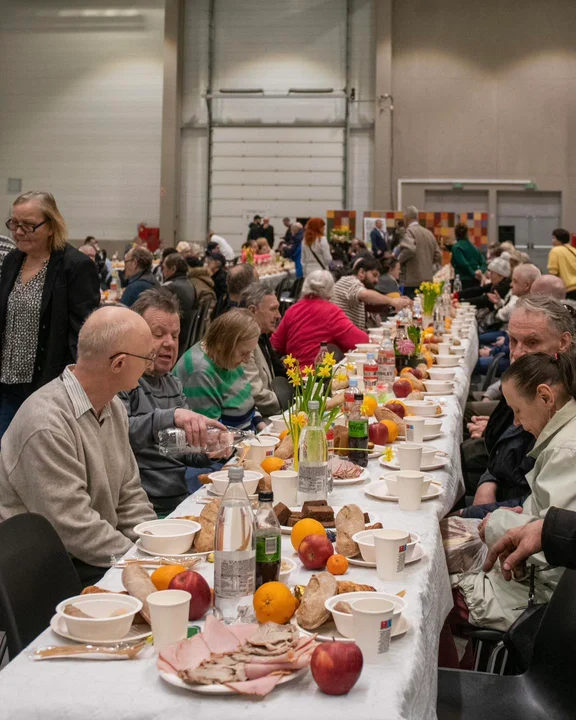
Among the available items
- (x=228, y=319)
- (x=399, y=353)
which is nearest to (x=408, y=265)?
(x=399, y=353)

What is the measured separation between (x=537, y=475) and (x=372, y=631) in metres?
1.08

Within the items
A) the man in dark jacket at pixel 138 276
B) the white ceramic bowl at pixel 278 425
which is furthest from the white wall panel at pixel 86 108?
the white ceramic bowl at pixel 278 425

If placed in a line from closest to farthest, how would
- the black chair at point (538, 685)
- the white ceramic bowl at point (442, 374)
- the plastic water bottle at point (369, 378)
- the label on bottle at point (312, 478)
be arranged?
1. the black chair at point (538, 685)
2. the label on bottle at point (312, 478)
3. the plastic water bottle at point (369, 378)
4. the white ceramic bowl at point (442, 374)

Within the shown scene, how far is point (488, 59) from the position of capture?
1833 centimetres

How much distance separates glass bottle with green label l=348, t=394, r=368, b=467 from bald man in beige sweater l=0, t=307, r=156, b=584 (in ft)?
2.50

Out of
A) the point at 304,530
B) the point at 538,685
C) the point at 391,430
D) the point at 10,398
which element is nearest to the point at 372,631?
the point at 304,530

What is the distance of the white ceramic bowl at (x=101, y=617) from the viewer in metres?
1.53

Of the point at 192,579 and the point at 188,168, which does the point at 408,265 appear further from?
the point at 192,579

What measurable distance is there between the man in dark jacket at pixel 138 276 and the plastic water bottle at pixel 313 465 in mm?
4999

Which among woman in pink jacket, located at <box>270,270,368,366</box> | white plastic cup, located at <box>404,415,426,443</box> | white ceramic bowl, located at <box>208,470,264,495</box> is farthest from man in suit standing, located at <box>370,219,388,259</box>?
white ceramic bowl, located at <box>208,470,264,495</box>

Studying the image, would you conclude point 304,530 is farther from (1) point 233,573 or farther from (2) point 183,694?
(2) point 183,694

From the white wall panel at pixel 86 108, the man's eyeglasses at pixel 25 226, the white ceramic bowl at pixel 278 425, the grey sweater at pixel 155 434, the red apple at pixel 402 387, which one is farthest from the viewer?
the white wall panel at pixel 86 108

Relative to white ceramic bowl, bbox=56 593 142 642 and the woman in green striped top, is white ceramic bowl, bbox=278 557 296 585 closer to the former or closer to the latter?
white ceramic bowl, bbox=56 593 142 642

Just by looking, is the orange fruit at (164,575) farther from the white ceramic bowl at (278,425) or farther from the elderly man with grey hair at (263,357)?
the elderly man with grey hair at (263,357)
